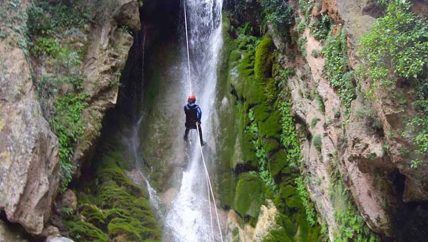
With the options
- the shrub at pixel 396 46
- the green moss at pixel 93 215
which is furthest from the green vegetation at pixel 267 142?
the shrub at pixel 396 46

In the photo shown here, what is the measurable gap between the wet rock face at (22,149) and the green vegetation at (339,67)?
5.84 metres

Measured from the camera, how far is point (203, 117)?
14.3 metres

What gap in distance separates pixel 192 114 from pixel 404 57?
274 inches

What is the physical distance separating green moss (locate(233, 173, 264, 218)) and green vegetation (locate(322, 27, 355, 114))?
11.0 feet

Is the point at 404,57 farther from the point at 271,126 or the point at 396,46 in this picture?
the point at 271,126

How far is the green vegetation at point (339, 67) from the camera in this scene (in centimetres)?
836

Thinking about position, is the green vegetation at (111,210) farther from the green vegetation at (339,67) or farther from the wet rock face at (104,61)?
the green vegetation at (339,67)

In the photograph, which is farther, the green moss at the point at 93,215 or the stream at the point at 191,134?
the stream at the point at 191,134

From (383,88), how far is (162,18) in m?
11.5

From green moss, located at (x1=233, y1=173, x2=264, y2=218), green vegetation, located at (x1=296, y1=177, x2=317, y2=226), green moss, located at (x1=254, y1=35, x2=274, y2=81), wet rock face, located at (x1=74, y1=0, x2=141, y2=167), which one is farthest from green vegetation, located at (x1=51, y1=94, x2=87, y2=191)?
green vegetation, located at (x1=296, y1=177, x2=317, y2=226)

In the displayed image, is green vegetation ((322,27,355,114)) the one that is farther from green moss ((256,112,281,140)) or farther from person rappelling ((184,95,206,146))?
person rappelling ((184,95,206,146))

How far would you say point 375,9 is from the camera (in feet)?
25.2

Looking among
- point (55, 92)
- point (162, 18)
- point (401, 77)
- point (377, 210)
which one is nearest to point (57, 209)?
point (55, 92)

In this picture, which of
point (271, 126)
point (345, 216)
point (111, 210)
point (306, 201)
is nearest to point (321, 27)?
point (271, 126)
